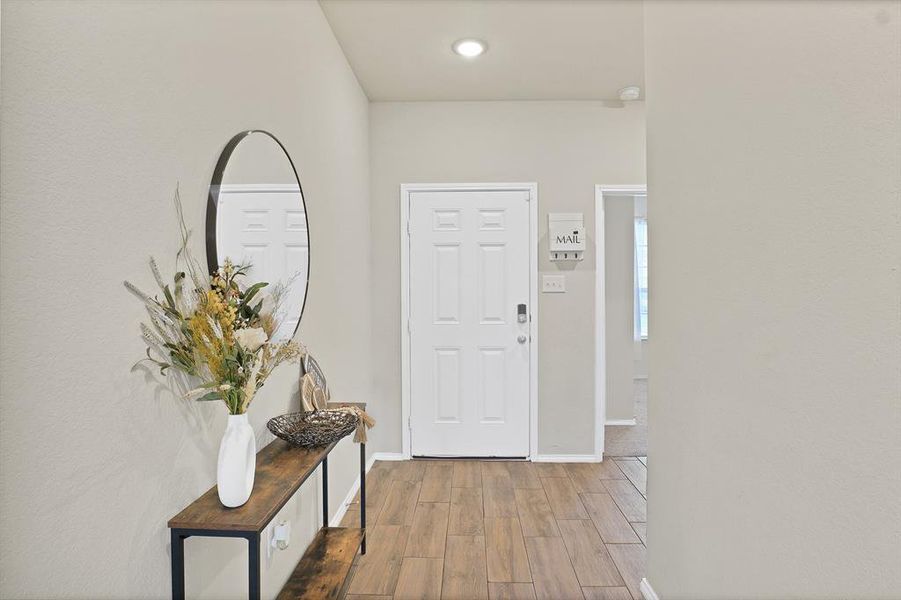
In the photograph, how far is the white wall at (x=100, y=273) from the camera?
79 cm

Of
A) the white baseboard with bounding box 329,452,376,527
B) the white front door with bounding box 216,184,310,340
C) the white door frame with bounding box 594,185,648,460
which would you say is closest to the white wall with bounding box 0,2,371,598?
the white front door with bounding box 216,184,310,340

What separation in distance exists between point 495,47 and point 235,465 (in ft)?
8.60

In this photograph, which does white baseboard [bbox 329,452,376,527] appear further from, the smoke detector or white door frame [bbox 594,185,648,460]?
the smoke detector

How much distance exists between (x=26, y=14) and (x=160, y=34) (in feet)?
1.26

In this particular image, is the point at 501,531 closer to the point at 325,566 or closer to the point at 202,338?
the point at 325,566

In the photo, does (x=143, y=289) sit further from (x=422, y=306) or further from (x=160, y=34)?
(x=422, y=306)

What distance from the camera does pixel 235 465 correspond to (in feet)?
3.95

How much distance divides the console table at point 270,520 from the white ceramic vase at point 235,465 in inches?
1.3

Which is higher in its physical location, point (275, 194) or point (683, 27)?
point (683, 27)

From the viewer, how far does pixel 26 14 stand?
808mm

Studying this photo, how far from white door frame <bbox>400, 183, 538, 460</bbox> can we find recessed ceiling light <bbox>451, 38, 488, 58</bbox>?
94 centimetres

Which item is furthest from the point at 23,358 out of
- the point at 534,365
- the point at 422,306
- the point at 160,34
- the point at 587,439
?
the point at 587,439

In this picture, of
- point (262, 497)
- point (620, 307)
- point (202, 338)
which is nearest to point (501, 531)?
point (262, 497)

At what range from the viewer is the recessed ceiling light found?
2809mm
